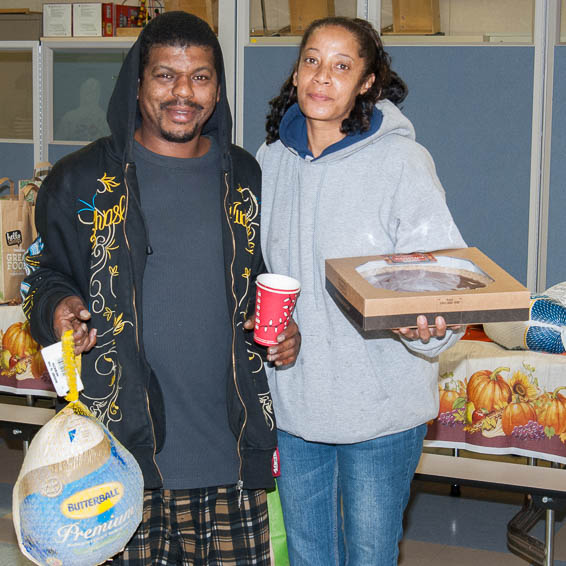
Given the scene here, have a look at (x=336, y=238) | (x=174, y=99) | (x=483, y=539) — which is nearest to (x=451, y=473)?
(x=483, y=539)

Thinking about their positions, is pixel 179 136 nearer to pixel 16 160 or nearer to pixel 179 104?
pixel 179 104

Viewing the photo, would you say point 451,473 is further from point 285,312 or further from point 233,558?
point 285,312

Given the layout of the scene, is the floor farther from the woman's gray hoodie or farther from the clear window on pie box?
the clear window on pie box

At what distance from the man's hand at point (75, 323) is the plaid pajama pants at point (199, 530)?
322 millimetres

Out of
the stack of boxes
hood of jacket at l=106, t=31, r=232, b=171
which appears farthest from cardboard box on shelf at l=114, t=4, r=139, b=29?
hood of jacket at l=106, t=31, r=232, b=171

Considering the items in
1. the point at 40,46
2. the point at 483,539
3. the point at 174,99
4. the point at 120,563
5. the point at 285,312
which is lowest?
the point at 483,539

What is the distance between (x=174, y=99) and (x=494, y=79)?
201cm

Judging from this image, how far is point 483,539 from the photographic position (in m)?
2.78

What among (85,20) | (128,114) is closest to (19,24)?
(85,20)

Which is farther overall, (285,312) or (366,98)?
(366,98)

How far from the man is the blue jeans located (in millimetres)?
84

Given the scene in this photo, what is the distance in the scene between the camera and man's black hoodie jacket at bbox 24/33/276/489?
1.43 m

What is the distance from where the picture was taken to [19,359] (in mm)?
2705

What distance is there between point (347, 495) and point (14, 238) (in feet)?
5.59
